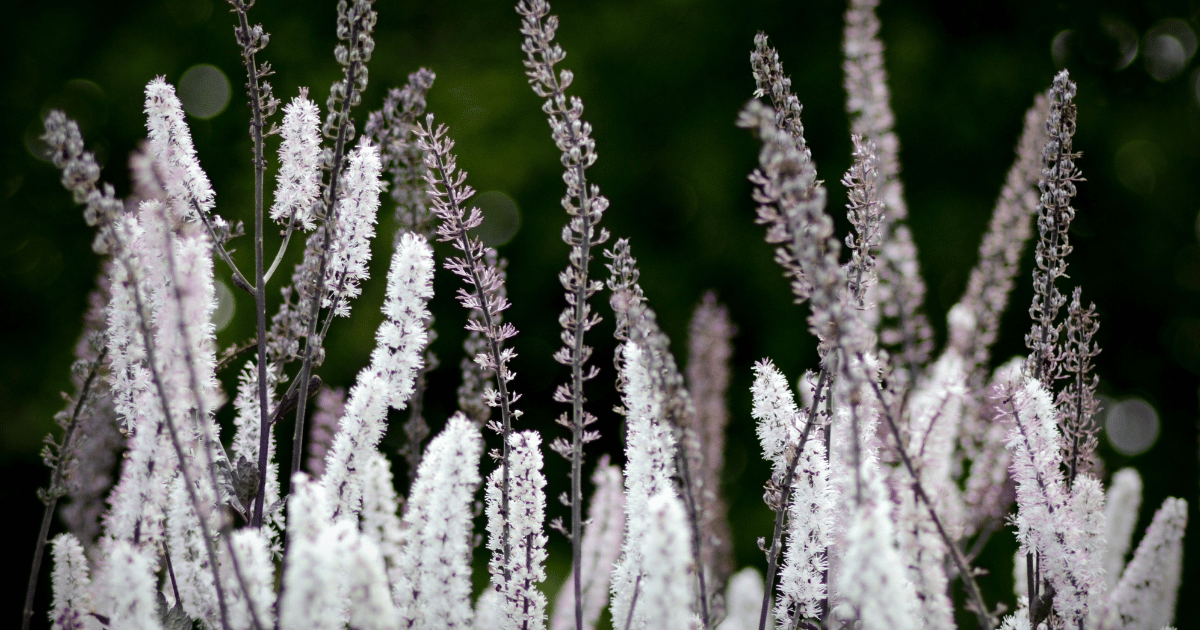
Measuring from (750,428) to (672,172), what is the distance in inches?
33.5

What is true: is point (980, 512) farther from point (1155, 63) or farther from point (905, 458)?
point (1155, 63)

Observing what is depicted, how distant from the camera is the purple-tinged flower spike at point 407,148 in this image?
0.81m

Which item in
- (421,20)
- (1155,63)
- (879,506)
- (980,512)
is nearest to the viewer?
(879,506)

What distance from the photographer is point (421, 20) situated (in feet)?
8.32

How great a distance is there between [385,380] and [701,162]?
1975mm

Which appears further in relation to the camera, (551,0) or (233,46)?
(551,0)

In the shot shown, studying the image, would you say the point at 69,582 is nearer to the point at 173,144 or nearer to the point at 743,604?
the point at 173,144

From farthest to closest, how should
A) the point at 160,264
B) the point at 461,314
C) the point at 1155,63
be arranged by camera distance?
the point at 1155,63
the point at 461,314
the point at 160,264

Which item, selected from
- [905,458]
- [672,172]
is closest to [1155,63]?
[672,172]

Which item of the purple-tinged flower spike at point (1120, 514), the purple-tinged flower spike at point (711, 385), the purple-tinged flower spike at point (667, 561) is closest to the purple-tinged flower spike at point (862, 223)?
the purple-tinged flower spike at point (667, 561)

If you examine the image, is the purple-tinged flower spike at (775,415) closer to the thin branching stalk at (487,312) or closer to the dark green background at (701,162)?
the thin branching stalk at (487,312)

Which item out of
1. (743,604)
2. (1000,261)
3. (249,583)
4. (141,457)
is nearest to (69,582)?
(141,457)

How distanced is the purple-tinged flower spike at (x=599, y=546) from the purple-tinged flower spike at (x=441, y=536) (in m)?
0.25

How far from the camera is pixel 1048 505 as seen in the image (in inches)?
23.9
